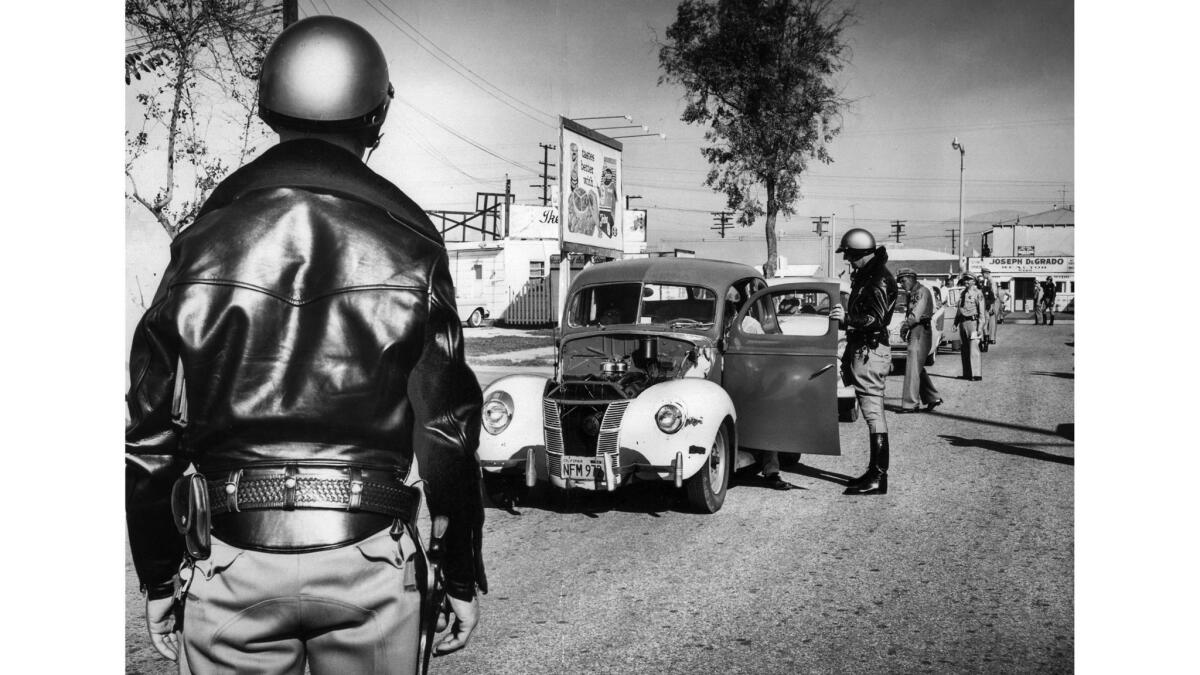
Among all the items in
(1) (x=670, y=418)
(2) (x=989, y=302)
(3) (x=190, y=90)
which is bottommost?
(1) (x=670, y=418)

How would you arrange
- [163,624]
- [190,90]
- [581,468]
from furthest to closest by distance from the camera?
[581,468] < [190,90] < [163,624]

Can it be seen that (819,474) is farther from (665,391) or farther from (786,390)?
(665,391)

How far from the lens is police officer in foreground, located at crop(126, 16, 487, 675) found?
171cm

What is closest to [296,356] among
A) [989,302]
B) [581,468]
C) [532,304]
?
[581,468]

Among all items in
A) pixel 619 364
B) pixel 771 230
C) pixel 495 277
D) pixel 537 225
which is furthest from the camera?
pixel 537 225

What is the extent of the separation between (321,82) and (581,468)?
339 cm

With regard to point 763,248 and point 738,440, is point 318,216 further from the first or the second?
point 738,440

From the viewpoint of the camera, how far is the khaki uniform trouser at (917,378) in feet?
30.2

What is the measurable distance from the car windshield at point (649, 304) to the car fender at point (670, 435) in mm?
1260

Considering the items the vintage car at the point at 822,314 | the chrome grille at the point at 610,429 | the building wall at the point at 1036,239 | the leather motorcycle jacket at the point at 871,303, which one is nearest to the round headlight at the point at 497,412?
the chrome grille at the point at 610,429

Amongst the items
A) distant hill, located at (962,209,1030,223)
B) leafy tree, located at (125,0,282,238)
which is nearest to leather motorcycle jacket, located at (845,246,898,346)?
distant hill, located at (962,209,1030,223)

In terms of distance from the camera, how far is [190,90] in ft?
10.7

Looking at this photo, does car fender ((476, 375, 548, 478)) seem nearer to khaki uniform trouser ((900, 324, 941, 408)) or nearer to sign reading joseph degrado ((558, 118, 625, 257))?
sign reading joseph degrado ((558, 118, 625, 257))

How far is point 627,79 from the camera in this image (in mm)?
3787
